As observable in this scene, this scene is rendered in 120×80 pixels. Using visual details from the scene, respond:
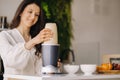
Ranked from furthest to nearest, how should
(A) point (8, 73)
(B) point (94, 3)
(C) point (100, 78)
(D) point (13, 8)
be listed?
(B) point (94, 3) < (D) point (13, 8) < (A) point (8, 73) < (C) point (100, 78)

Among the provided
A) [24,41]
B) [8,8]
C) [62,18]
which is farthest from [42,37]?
[62,18]

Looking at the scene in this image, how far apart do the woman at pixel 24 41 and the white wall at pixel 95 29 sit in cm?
268

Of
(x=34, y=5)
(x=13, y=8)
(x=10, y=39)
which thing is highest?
(x=13, y=8)

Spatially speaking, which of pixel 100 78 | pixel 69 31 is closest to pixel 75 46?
pixel 69 31

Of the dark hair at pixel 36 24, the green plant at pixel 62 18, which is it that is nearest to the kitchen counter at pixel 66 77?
the dark hair at pixel 36 24

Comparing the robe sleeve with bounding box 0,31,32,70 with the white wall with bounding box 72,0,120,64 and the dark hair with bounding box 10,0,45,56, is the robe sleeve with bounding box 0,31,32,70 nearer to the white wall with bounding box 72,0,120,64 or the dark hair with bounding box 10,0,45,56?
the dark hair with bounding box 10,0,45,56

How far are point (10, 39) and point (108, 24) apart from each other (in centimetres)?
330

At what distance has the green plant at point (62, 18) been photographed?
3.87 metres

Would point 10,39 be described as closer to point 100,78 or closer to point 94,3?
point 100,78

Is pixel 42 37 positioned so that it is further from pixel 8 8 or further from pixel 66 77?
pixel 8 8

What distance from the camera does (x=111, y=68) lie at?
1.36 metres

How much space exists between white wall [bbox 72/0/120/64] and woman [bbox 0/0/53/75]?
106 inches

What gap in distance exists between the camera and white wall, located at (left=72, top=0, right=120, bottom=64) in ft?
13.8

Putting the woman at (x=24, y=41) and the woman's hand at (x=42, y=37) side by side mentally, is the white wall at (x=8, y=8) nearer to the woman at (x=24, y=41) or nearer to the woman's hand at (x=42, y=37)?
the woman at (x=24, y=41)
